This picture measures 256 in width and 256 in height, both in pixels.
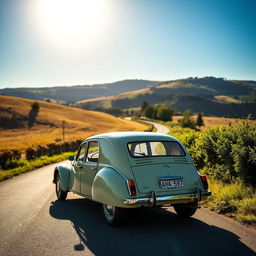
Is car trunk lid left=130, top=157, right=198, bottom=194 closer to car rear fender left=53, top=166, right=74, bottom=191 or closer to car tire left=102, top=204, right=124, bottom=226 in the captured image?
car tire left=102, top=204, right=124, bottom=226

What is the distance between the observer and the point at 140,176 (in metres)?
5.72

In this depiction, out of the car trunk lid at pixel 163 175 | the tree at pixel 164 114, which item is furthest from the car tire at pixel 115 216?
the tree at pixel 164 114

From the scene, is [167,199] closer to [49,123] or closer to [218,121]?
[49,123]

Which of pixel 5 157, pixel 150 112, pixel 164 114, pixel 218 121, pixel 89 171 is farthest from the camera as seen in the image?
pixel 150 112

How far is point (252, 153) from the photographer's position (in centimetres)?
752

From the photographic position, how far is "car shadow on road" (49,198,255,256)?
4.54m

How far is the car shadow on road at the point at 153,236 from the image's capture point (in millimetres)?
4543

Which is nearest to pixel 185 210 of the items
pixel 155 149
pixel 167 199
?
pixel 167 199

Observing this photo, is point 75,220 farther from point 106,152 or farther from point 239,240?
point 239,240

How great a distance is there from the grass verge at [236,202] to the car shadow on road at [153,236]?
0.86 metres

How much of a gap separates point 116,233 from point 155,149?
1.93 metres

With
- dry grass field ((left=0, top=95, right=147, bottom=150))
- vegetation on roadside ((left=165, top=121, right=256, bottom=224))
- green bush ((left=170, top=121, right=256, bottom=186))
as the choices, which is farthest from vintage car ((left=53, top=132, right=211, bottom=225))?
dry grass field ((left=0, top=95, right=147, bottom=150))

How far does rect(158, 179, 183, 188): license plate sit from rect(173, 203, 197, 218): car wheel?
61cm

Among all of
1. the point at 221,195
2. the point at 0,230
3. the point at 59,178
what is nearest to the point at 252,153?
the point at 221,195
